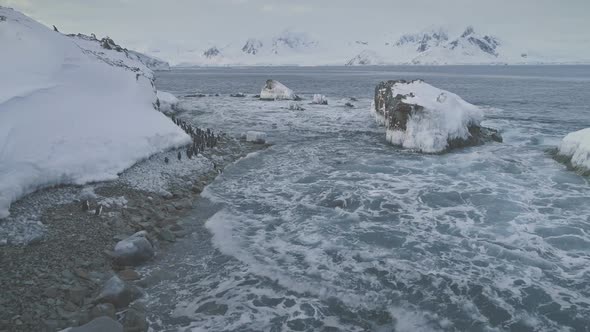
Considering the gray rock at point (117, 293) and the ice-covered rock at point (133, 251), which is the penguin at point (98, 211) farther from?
the gray rock at point (117, 293)

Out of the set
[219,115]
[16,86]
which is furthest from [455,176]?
[219,115]

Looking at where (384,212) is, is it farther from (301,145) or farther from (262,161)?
(301,145)

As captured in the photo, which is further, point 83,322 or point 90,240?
point 90,240

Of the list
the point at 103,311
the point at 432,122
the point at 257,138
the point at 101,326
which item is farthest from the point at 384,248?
the point at 257,138

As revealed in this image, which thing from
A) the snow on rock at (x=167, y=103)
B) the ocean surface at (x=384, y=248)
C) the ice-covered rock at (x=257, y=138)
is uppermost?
the snow on rock at (x=167, y=103)

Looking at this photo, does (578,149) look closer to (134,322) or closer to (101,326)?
(134,322)

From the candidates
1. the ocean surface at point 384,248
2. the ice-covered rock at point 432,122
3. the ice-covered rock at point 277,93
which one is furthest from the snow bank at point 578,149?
the ice-covered rock at point 277,93
